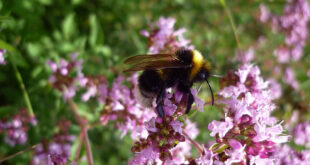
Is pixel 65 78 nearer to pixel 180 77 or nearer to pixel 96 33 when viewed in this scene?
pixel 96 33

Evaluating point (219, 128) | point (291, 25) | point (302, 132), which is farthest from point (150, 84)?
point (291, 25)

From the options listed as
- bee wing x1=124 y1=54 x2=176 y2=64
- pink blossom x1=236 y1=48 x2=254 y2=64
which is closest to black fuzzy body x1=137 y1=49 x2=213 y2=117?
bee wing x1=124 y1=54 x2=176 y2=64

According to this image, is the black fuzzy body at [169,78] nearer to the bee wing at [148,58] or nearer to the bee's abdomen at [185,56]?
the bee's abdomen at [185,56]

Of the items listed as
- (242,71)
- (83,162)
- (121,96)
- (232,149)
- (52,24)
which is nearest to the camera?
(232,149)

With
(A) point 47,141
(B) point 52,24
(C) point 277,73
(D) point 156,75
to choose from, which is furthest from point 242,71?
(C) point 277,73

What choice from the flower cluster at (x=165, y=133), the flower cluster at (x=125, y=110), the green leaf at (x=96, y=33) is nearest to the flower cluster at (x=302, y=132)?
the flower cluster at (x=125, y=110)

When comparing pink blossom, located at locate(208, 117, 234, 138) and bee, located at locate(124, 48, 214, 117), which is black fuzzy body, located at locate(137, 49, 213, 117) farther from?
pink blossom, located at locate(208, 117, 234, 138)

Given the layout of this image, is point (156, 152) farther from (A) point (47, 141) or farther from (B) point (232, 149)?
Answer: (A) point (47, 141)
